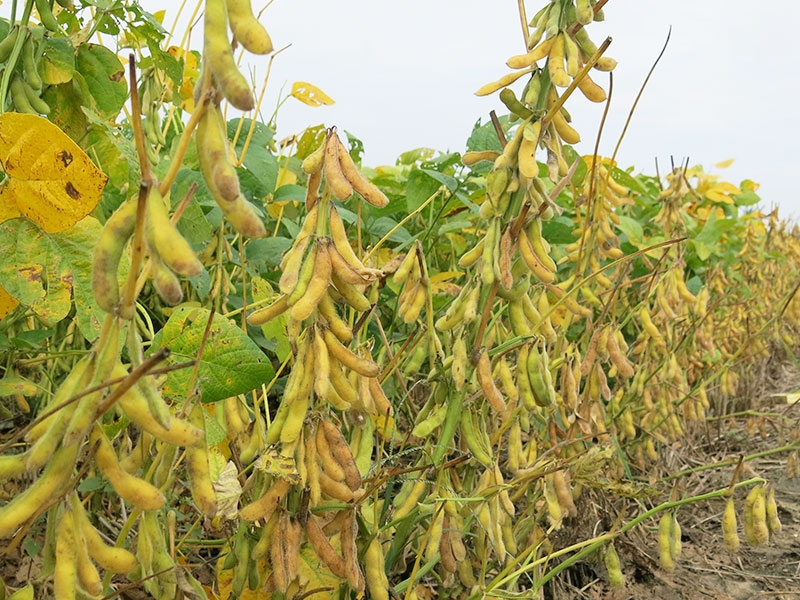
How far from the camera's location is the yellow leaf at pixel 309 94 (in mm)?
2199

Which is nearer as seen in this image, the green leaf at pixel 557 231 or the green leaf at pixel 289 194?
the green leaf at pixel 289 194

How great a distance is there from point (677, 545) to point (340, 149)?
1.07 m

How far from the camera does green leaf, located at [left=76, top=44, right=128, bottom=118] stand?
1388 millimetres

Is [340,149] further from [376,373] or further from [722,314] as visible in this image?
[722,314]

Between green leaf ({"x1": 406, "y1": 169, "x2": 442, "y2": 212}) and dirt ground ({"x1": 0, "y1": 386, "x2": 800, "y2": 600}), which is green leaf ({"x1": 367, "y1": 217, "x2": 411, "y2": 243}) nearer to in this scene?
green leaf ({"x1": 406, "y1": 169, "x2": 442, "y2": 212})

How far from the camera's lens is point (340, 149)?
2.92ft

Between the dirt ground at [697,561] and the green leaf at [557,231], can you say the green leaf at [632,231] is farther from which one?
the dirt ground at [697,561]

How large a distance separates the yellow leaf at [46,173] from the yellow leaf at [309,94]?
1.35 meters

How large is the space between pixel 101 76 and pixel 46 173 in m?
0.57

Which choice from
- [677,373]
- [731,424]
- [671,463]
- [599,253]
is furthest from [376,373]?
[731,424]

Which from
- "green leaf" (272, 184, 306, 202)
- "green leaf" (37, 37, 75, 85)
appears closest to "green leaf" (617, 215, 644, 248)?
"green leaf" (272, 184, 306, 202)

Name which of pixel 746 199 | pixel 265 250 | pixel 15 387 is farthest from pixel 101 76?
pixel 746 199

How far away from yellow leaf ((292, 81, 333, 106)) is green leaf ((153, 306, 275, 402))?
55.8 inches

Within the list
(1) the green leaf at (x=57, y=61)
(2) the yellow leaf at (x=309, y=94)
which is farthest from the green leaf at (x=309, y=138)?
(1) the green leaf at (x=57, y=61)
